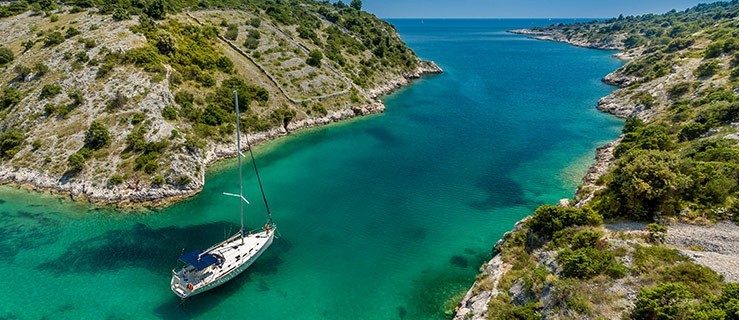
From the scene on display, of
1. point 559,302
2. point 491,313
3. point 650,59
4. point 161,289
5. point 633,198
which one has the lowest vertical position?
point 161,289

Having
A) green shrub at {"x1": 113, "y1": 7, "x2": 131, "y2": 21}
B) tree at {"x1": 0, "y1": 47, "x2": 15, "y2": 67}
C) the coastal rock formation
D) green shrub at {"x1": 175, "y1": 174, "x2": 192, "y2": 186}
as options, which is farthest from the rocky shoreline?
the coastal rock formation

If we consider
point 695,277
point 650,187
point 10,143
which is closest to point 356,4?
point 10,143

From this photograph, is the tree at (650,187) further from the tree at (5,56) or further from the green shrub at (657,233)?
the tree at (5,56)

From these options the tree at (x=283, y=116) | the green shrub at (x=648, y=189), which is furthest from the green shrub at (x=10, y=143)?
the green shrub at (x=648, y=189)

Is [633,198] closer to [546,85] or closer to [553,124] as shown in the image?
[553,124]

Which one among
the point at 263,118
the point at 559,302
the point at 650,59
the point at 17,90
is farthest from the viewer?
the point at 650,59

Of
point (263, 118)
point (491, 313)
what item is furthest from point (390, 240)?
point (263, 118)

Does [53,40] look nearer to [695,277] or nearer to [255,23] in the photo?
[255,23]
